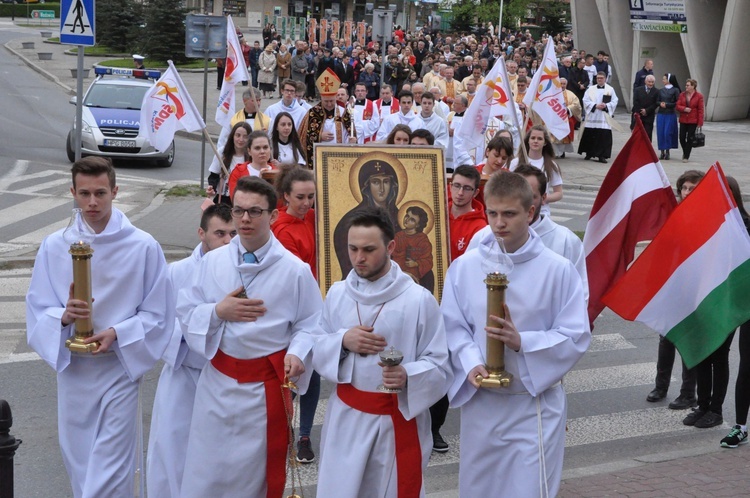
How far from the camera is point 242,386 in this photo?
17.5 feet

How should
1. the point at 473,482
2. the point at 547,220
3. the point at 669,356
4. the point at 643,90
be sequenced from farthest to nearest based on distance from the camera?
the point at 643,90
the point at 669,356
the point at 547,220
the point at 473,482

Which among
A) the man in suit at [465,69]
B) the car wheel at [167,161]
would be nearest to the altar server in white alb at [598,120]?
the man in suit at [465,69]

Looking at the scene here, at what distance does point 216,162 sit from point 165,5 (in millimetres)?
35095

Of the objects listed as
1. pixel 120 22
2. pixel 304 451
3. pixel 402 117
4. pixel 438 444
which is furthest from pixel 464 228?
pixel 120 22

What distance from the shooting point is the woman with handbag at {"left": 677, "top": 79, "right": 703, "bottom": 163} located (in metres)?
24.2

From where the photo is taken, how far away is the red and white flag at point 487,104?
460 inches

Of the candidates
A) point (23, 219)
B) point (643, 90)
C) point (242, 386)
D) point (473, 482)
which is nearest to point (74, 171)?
point (242, 386)

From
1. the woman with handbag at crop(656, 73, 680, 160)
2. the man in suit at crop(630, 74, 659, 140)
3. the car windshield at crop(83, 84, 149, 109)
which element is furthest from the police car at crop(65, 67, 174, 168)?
the woman with handbag at crop(656, 73, 680, 160)

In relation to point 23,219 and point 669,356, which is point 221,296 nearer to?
point 669,356

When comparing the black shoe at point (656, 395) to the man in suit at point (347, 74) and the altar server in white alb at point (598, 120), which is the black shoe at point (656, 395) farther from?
the man in suit at point (347, 74)

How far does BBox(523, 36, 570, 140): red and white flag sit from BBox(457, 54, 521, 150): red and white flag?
42cm

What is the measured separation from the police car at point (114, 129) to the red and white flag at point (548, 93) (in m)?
10.2

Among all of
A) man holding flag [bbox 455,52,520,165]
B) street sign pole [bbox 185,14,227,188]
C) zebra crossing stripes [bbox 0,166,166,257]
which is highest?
street sign pole [bbox 185,14,227,188]

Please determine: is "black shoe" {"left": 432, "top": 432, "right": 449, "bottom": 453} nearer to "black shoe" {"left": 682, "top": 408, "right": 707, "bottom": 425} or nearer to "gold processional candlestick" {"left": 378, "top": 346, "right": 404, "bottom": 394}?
"black shoe" {"left": 682, "top": 408, "right": 707, "bottom": 425}
